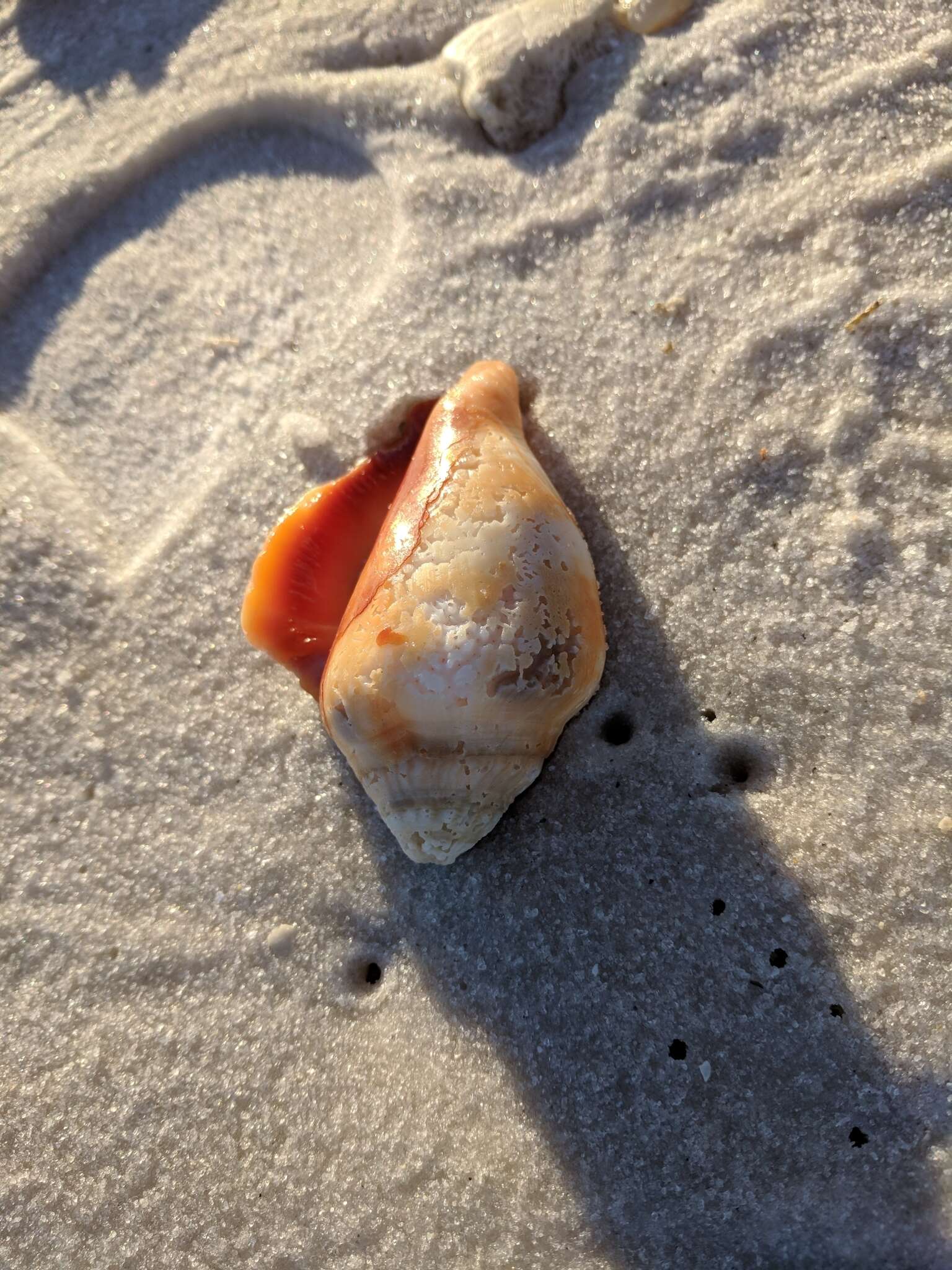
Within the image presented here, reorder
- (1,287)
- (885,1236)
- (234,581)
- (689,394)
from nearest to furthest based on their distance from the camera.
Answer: (885,1236) < (689,394) < (234,581) < (1,287)

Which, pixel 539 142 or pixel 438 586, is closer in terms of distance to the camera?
pixel 438 586

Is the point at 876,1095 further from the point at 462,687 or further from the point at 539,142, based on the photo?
the point at 539,142

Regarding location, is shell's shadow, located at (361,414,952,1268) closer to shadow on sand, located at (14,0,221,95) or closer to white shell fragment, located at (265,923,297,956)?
white shell fragment, located at (265,923,297,956)

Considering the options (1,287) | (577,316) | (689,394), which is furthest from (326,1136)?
(1,287)

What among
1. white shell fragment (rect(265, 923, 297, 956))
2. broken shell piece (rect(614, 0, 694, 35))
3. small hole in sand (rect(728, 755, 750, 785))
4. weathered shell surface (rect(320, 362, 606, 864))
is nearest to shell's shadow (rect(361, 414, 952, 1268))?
small hole in sand (rect(728, 755, 750, 785))

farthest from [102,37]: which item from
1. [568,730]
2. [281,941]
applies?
[281,941]

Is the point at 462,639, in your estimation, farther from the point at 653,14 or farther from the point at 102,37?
the point at 102,37

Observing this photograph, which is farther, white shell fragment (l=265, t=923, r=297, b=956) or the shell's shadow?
white shell fragment (l=265, t=923, r=297, b=956)

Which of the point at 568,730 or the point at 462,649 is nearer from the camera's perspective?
the point at 462,649
